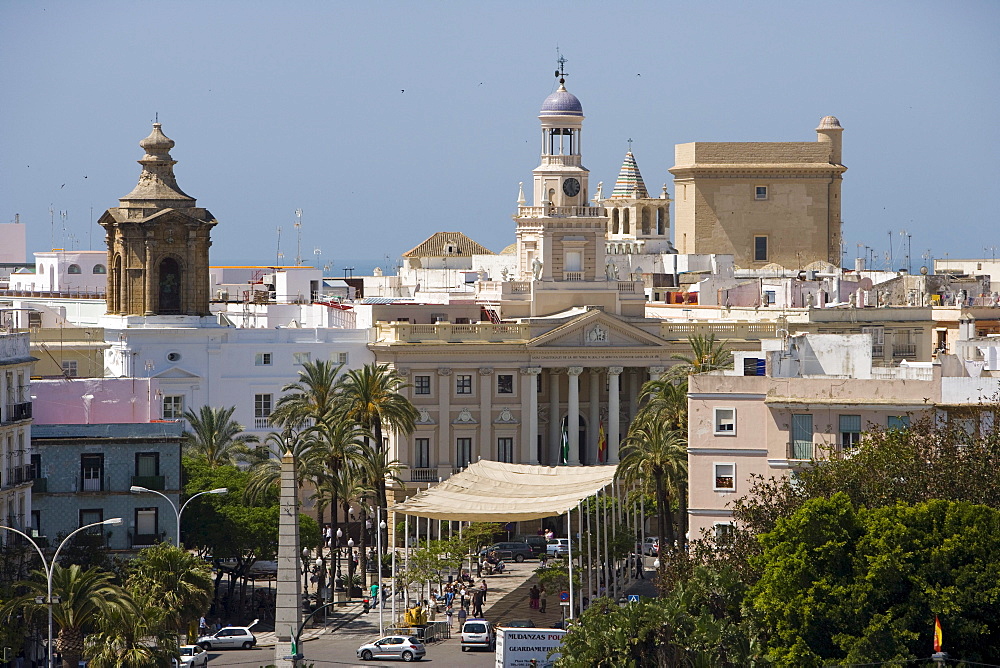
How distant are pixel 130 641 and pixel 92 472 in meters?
21.0

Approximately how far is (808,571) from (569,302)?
62855 millimetres

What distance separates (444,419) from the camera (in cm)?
11938

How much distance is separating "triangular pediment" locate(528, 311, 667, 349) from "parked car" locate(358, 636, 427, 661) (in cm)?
4114

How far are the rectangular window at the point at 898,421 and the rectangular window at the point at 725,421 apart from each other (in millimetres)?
5431

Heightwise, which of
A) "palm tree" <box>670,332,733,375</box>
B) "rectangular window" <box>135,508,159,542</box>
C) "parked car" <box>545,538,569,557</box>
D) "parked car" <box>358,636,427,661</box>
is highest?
"palm tree" <box>670,332,733,375</box>

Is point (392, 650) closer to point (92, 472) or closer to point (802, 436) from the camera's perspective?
point (92, 472)

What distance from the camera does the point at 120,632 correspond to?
6656cm

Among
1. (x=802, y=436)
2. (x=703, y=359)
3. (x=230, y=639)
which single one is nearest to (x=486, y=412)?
(x=703, y=359)

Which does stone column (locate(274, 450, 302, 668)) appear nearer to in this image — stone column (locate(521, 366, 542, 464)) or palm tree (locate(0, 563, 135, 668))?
palm tree (locate(0, 563, 135, 668))

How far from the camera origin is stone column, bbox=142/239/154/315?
116 m

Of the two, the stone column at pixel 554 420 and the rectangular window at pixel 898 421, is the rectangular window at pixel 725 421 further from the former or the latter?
the stone column at pixel 554 420

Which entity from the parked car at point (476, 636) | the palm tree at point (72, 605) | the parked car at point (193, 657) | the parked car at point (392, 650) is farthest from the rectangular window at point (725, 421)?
the palm tree at point (72, 605)

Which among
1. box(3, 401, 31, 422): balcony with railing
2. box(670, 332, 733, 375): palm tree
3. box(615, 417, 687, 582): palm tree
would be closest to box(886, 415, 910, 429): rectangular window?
box(615, 417, 687, 582): palm tree

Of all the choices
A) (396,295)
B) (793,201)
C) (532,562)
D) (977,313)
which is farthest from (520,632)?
(793,201)
